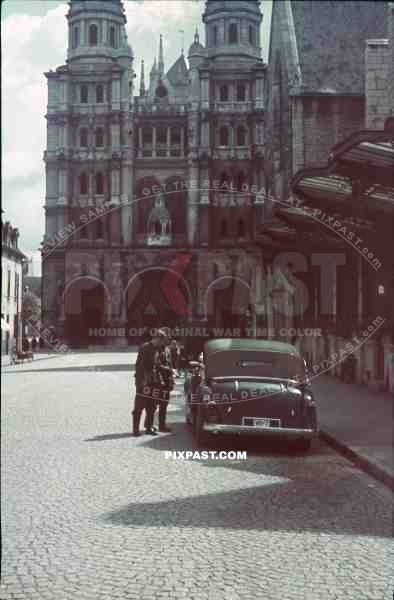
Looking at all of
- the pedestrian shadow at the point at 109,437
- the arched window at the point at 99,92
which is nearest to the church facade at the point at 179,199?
the arched window at the point at 99,92

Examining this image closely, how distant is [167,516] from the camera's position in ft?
20.2

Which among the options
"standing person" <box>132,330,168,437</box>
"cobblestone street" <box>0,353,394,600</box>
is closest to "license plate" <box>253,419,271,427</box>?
"cobblestone street" <box>0,353,394,600</box>

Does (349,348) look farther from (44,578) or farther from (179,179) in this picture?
(44,578)

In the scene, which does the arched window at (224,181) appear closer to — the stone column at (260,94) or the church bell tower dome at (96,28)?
the stone column at (260,94)

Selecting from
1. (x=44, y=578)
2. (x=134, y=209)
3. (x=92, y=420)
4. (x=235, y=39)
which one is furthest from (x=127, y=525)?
(x=92, y=420)

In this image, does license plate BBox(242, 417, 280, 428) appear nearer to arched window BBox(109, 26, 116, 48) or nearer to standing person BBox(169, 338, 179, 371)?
standing person BBox(169, 338, 179, 371)

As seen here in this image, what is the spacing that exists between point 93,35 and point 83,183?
99cm

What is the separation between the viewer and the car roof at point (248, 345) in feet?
13.4

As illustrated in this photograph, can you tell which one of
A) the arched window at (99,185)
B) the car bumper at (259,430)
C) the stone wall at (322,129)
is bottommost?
the car bumper at (259,430)

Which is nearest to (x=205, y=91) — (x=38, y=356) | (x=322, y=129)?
(x=38, y=356)

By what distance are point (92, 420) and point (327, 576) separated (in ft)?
24.0

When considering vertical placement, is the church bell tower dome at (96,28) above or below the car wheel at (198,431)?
above

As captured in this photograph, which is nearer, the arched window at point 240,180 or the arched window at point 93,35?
the arched window at point 93,35

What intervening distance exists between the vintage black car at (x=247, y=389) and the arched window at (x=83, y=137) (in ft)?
4.98
